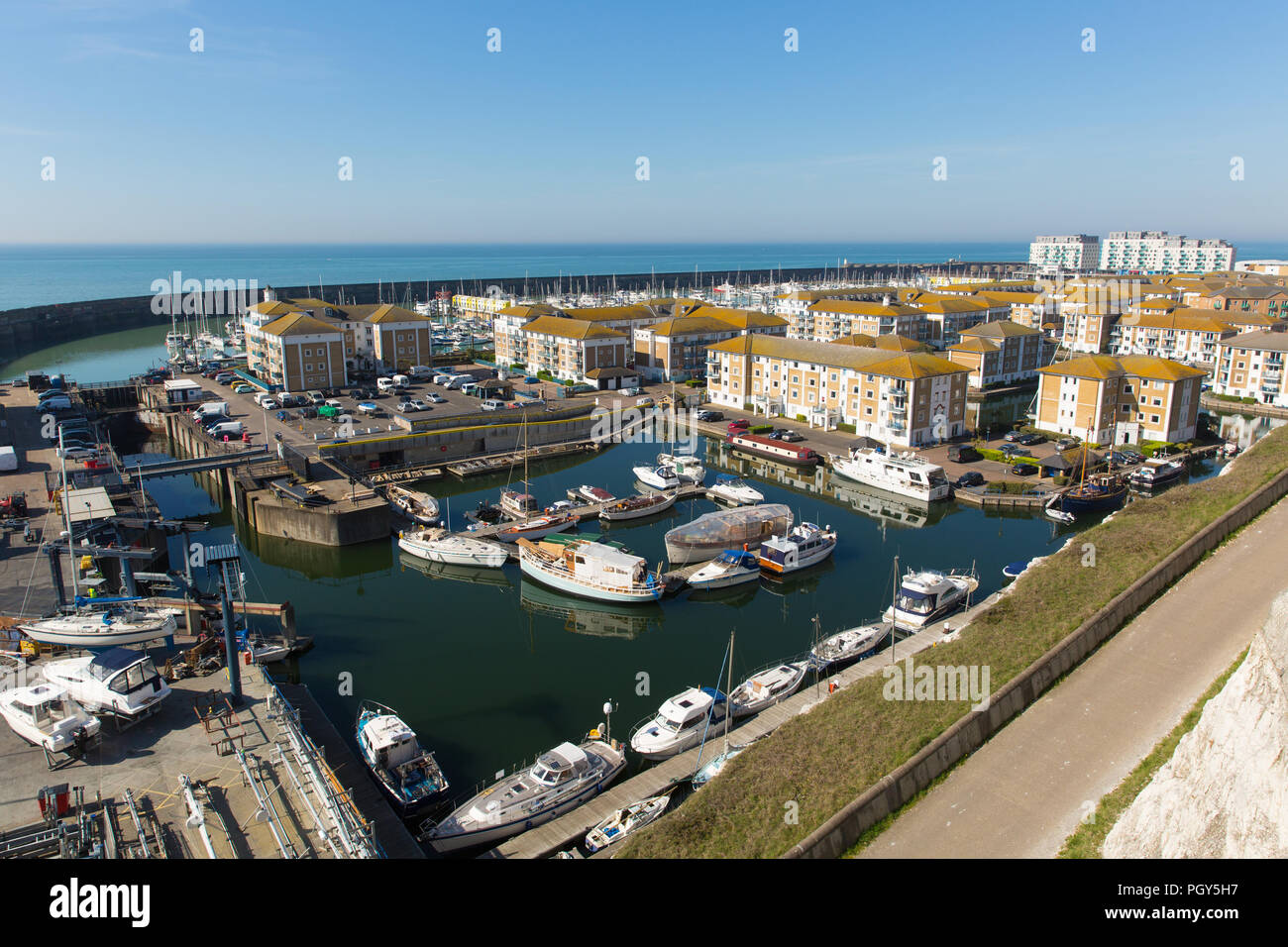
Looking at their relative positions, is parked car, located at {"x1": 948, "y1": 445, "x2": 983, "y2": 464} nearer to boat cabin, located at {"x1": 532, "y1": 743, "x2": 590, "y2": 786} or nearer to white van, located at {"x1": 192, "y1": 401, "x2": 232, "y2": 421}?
boat cabin, located at {"x1": 532, "y1": 743, "x2": 590, "y2": 786}

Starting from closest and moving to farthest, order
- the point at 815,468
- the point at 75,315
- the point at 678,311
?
1. the point at 815,468
2. the point at 678,311
3. the point at 75,315

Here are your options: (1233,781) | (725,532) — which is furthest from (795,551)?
(1233,781)

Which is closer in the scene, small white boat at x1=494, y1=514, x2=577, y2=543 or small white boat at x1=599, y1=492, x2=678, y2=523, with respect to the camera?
small white boat at x1=494, y1=514, x2=577, y2=543

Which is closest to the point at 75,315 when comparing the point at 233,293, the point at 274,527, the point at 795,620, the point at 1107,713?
the point at 233,293

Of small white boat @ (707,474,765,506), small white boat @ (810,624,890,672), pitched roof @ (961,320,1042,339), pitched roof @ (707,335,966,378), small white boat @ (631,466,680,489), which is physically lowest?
small white boat @ (810,624,890,672)

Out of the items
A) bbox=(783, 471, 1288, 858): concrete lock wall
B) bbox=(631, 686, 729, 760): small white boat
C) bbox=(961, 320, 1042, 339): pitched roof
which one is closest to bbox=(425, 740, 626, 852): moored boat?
bbox=(631, 686, 729, 760): small white boat

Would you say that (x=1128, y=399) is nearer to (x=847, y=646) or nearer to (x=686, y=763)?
(x=847, y=646)
